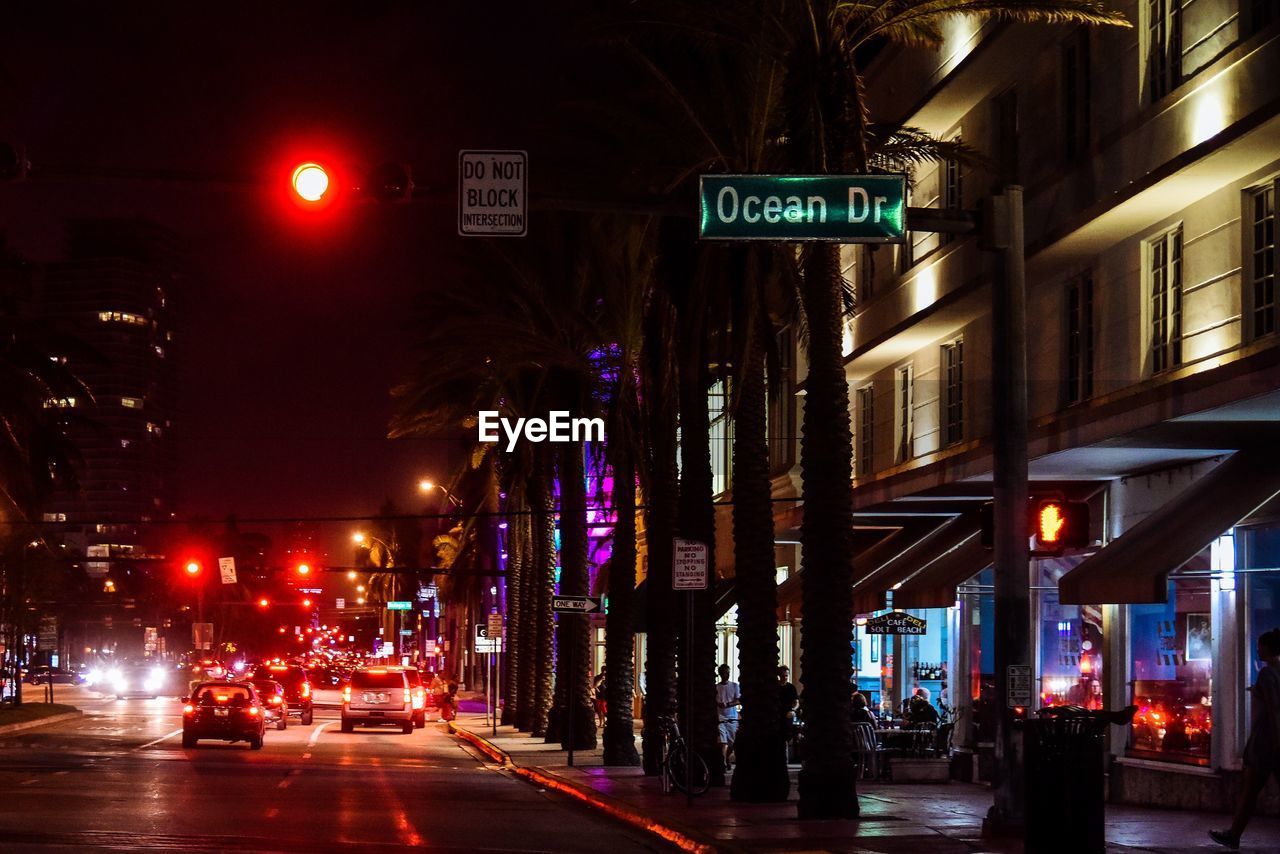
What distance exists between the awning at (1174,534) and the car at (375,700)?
1262 inches

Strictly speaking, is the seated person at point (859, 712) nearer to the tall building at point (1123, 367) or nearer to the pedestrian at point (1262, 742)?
the tall building at point (1123, 367)

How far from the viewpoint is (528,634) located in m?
50.2

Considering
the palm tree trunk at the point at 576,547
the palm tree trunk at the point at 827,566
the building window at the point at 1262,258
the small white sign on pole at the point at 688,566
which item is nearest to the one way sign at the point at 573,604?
the palm tree trunk at the point at 576,547

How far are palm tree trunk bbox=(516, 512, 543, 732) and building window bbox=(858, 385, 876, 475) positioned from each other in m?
10.5

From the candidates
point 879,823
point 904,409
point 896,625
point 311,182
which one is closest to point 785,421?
point 904,409

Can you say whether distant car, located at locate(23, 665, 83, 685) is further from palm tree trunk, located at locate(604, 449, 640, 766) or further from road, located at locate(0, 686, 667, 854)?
palm tree trunk, located at locate(604, 449, 640, 766)

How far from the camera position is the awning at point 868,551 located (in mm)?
34156

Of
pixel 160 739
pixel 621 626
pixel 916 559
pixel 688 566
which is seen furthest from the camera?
pixel 160 739

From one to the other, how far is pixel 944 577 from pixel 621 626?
30.9 ft

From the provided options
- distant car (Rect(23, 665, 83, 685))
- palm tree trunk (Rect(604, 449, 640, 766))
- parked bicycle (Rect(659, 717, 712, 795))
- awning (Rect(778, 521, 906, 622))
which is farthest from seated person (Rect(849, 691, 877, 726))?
distant car (Rect(23, 665, 83, 685))

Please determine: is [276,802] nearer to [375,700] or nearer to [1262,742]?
[1262,742]

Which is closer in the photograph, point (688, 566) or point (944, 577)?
point (688, 566)

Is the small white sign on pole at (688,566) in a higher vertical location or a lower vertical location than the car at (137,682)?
higher

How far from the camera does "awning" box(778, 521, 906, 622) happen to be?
3416 centimetres
